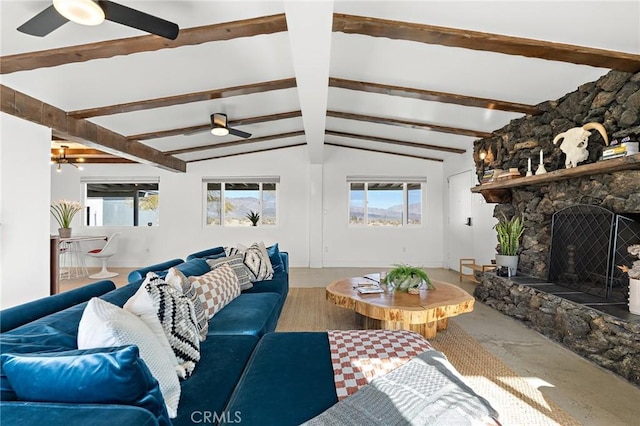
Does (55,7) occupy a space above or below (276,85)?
below

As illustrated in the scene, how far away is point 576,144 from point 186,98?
13.6 feet

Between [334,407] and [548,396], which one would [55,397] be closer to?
[334,407]

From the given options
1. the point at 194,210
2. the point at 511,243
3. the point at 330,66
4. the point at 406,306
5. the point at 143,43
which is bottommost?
the point at 406,306

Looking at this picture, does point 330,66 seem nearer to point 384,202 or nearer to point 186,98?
point 186,98

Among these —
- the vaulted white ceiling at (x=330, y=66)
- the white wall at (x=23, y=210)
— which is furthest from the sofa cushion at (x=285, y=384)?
the white wall at (x=23, y=210)

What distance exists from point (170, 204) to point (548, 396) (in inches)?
280

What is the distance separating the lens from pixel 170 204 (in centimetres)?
695

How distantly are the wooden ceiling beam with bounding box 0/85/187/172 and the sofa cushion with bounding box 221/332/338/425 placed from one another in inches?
131

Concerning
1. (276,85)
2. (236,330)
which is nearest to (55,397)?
(236,330)

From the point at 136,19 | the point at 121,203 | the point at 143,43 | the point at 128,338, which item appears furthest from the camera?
the point at 121,203

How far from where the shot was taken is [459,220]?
19.6ft

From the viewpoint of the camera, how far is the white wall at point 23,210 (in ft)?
9.87

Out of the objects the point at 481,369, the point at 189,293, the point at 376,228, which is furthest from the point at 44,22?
the point at 376,228

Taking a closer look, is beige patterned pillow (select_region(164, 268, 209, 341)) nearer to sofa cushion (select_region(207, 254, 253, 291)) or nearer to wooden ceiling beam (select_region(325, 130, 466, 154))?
sofa cushion (select_region(207, 254, 253, 291))
